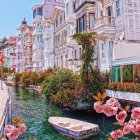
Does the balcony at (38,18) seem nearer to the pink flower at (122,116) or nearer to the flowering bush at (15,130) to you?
the flowering bush at (15,130)

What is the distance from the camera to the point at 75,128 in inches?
759

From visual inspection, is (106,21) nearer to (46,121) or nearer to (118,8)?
(118,8)

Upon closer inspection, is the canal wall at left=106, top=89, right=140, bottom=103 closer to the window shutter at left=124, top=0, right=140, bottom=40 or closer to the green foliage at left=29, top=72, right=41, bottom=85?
the window shutter at left=124, top=0, right=140, bottom=40

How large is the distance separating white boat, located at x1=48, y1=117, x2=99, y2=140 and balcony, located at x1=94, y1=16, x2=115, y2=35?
39.1 ft

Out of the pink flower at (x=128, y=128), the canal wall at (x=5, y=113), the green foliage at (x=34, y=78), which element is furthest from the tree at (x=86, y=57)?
the green foliage at (x=34, y=78)

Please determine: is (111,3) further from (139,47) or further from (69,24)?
(69,24)

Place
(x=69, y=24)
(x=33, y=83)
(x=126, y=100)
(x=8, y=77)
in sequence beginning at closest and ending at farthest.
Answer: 1. (x=126, y=100)
2. (x=69, y=24)
3. (x=33, y=83)
4. (x=8, y=77)

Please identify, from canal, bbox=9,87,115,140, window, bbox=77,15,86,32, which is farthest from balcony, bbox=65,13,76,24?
canal, bbox=9,87,115,140

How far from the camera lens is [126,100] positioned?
23406mm

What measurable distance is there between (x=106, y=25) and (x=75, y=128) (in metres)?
14.2

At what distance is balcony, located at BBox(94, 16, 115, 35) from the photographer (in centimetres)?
3014

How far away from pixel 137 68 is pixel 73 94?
6636 mm

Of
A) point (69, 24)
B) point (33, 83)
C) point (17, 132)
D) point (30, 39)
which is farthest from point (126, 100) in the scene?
point (30, 39)

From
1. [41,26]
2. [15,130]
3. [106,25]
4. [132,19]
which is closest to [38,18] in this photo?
[41,26]
